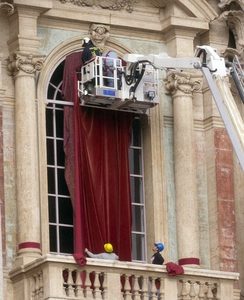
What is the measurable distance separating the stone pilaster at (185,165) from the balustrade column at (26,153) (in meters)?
2.93

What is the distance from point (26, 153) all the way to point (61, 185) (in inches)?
48.8

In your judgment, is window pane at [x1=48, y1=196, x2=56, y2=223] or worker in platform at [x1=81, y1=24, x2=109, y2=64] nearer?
window pane at [x1=48, y1=196, x2=56, y2=223]

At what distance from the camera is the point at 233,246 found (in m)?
41.2

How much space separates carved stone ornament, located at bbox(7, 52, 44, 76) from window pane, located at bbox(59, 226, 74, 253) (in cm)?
306

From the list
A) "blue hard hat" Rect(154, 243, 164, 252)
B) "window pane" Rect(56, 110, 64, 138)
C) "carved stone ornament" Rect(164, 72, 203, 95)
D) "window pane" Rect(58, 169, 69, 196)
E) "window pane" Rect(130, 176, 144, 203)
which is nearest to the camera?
"blue hard hat" Rect(154, 243, 164, 252)

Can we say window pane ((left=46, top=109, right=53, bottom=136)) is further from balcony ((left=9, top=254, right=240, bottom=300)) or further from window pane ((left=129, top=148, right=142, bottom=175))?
balcony ((left=9, top=254, right=240, bottom=300))

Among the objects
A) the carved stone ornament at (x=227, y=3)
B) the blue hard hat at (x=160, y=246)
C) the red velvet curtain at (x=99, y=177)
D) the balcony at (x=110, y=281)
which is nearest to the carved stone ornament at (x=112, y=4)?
the carved stone ornament at (x=227, y=3)

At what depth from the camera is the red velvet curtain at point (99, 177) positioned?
1574 inches

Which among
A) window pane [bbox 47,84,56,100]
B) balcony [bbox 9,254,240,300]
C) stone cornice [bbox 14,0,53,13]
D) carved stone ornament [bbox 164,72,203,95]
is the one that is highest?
stone cornice [bbox 14,0,53,13]

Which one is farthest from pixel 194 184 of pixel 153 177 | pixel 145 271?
pixel 145 271

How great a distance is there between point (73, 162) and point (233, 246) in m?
3.61

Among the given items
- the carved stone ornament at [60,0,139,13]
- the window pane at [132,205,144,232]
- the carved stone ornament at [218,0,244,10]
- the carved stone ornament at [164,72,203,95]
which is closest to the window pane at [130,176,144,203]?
the window pane at [132,205,144,232]

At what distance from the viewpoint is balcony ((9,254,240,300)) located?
1481 inches

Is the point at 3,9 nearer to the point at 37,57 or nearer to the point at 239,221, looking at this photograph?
the point at 37,57
